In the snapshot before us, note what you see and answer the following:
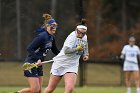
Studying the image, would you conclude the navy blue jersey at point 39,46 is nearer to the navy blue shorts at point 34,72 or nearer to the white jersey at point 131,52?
the navy blue shorts at point 34,72

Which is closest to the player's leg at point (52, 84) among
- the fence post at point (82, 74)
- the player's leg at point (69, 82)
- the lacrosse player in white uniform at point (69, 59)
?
the lacrosse player in white uniform at point (69, 59)

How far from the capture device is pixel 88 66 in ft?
97.6

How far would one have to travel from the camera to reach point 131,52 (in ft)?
71.9

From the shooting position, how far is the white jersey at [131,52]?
2184cm

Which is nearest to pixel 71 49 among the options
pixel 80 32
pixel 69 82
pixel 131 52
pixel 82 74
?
pixel 80 32

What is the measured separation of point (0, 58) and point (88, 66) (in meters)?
4.62

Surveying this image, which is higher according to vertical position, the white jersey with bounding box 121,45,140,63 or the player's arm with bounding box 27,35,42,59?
the white jersey with bounding box 121,45,140,63

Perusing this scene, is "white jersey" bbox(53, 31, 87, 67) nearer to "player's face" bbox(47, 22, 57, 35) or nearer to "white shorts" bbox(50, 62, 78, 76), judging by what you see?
"white shorts" bbox(50, 62, 78, 76)

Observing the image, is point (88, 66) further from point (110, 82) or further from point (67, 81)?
point (67, 81)

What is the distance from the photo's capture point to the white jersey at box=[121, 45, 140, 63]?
71.7ft

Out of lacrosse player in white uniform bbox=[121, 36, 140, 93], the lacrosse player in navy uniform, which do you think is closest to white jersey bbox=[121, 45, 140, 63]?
lacrosse player in white uniform bbox=[121, 36, 140, 93]

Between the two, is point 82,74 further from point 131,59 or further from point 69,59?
point 69,59

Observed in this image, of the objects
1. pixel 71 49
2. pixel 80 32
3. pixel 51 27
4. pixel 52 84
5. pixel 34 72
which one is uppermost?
pixel 51 27

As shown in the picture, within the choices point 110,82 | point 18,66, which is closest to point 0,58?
point 18,66
